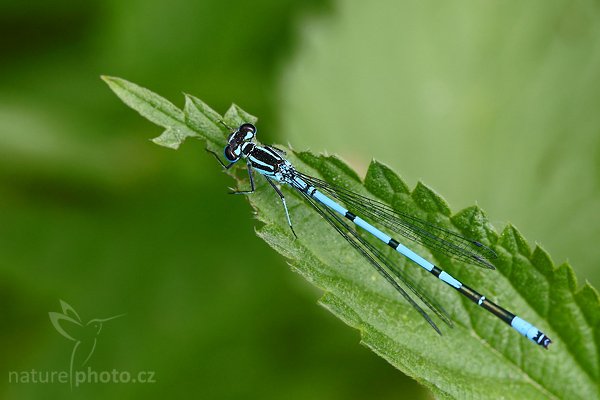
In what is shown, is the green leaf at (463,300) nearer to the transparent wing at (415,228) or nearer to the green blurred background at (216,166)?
the transparent wing at (415,228)

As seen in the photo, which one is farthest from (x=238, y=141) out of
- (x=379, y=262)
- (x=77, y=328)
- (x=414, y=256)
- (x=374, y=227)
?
(x=77, y=328)

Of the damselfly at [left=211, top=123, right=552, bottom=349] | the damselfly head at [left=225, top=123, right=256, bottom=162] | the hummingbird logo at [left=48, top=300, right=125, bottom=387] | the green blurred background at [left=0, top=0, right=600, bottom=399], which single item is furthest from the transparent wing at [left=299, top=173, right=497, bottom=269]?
the hummingbird logo at [left=48, top=300, right=125, bottom=387]

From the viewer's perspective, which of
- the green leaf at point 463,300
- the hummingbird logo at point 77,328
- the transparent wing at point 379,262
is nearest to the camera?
the green leaf at point 463,300

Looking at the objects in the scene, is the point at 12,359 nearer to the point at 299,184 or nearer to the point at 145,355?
the point at 145,355

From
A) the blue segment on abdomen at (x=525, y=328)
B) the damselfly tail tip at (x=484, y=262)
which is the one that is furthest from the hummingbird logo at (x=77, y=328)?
the blue segment on abdomen at (x=525, y=328)

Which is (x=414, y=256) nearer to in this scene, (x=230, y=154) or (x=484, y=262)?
(x=484, y=262)

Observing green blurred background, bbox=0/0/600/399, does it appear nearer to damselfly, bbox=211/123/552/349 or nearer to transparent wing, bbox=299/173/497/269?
damselfly, bbox=211/123/552/349
